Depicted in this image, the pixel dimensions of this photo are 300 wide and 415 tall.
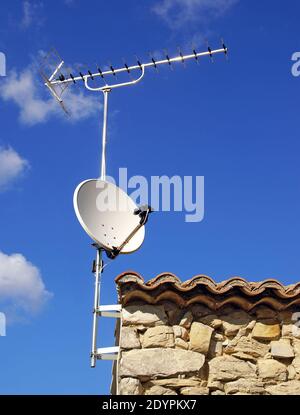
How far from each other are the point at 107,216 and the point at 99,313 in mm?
1323

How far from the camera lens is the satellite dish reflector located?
8.30 meters

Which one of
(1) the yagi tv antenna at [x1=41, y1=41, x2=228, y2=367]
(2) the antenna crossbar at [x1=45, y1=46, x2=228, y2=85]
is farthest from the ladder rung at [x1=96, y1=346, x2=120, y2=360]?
(2) the antenna crossbar at [x1=45, y1=46, x2=228, y2=85]

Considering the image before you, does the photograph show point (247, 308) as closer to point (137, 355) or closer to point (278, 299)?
point (278, 299)

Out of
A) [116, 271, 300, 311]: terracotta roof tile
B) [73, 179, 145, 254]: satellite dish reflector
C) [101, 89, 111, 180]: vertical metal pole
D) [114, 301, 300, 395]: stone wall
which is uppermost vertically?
[101, 89, 111, 180]: vertical metal pole

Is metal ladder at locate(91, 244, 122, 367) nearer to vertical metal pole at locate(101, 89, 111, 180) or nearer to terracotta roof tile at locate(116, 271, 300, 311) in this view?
terracotta roof tile at locate(116, 271, 300, 311)

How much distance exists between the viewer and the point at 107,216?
861 centimetres

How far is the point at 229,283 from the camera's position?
751cm

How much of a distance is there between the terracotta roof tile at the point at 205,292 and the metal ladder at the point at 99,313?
0.32m

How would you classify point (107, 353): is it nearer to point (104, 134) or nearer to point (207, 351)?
point (207, 351)

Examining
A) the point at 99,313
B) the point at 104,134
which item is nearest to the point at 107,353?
the point at 99,313

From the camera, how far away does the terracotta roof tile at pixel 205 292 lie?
7.45 m

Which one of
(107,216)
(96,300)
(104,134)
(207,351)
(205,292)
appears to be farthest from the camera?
(104,134)

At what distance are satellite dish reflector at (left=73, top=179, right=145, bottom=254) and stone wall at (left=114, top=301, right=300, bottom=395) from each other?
1169 mm
